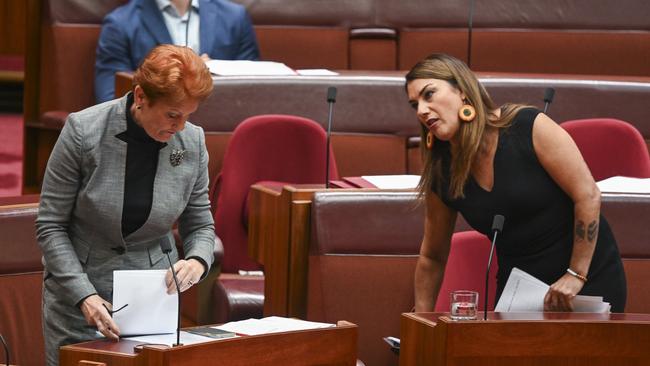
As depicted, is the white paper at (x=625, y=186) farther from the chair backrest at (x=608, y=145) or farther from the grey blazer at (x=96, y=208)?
the grey blazer at (x=96, y=208)

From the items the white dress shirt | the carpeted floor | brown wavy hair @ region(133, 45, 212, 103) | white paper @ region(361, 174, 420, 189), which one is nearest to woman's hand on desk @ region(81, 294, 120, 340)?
brown wavy hair @ region(133, 45, 212, 103)

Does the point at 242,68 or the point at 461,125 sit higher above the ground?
the point at 242,68

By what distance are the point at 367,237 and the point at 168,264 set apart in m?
0.28

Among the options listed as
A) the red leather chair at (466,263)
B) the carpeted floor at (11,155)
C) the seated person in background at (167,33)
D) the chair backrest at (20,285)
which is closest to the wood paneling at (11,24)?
the carpeted floor at (11,155)

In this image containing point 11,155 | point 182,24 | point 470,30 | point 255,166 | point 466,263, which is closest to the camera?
point 466,263

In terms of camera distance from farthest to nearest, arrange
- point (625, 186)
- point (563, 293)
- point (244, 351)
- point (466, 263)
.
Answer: point (625, 186) < point (466, 263) < point (563, 293) < point (244, 351)

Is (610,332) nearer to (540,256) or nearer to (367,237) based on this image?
(540,256)

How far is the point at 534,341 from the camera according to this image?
778mm

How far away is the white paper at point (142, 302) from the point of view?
79cm

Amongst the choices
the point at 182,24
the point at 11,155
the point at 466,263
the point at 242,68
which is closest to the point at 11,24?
the point at 11,155

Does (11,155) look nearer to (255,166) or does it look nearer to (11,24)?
(11,24)

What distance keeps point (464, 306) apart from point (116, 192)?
255 millimetres

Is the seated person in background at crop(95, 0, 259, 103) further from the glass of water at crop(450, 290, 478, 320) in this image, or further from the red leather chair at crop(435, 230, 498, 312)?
the glass of water at crop(450, 290, 478, 320)

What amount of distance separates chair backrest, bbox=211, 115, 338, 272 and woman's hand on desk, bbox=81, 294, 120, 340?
52cm
